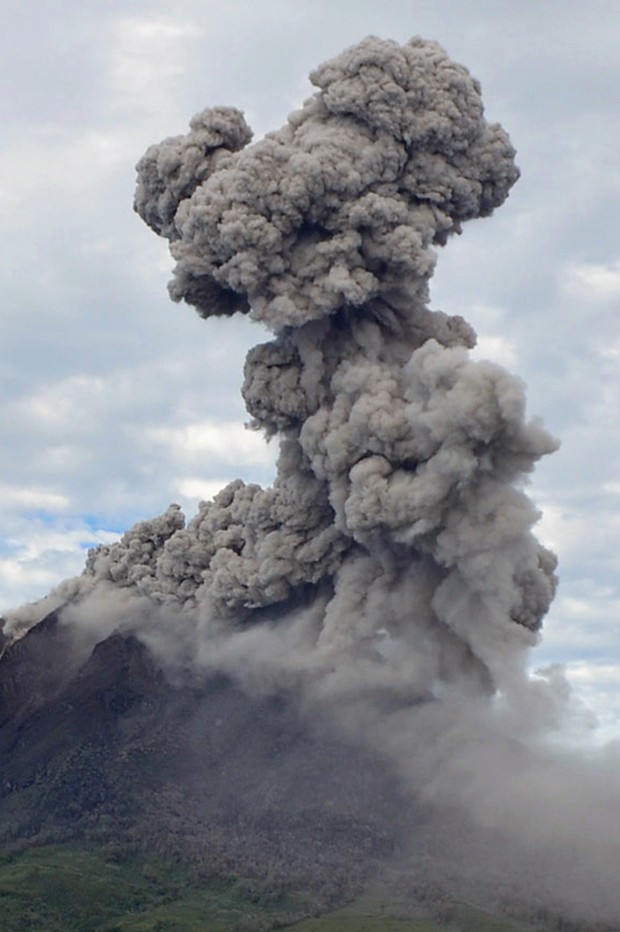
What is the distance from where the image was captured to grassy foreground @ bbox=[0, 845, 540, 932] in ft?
145

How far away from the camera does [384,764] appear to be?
50000 millimetres

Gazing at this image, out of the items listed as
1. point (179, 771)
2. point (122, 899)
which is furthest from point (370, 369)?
point (122, 899)

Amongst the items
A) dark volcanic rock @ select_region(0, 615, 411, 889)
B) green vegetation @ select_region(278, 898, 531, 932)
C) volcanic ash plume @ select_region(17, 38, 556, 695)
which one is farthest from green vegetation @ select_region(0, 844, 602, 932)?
volcanic ash plume @ select_region(17, 38, 556, 695)

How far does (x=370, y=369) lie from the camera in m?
43.4

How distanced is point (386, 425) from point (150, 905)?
791 inches

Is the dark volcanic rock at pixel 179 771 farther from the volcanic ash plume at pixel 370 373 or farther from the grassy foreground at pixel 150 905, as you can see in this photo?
the volcanic ash plume at pixel 370 373

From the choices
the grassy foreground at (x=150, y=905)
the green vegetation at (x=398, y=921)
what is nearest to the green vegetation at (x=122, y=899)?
the grassy foreground at (x=150, y=905)

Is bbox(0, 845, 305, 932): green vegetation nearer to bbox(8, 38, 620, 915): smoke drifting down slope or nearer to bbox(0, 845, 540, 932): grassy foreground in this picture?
bbox(0, 845, 540, 932): grassy foreground

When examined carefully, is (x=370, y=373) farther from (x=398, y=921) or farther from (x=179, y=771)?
(x=179, y=771)

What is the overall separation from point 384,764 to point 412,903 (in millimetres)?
5793

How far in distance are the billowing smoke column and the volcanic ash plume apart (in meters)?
0.07

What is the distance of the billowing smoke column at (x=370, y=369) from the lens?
40.5 meters

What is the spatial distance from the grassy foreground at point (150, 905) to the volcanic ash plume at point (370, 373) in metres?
7.59

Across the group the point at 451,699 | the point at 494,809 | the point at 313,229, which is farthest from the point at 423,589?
the point at 313,229
